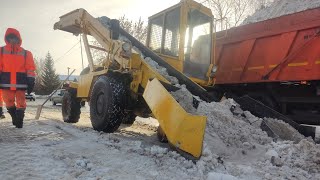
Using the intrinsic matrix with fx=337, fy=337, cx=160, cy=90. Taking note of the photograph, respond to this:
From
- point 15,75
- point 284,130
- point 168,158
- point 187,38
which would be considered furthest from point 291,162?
point 15,75

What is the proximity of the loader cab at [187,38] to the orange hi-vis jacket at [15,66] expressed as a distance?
2.42 m

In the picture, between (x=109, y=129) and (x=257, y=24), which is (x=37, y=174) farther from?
(x=257, y=24)

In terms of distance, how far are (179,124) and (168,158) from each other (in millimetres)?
417

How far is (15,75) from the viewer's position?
19.1ft

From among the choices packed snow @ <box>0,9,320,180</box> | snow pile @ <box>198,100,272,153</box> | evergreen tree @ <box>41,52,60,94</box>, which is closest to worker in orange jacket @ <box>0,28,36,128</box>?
packed snow @ <box>0,9,320,180</box>

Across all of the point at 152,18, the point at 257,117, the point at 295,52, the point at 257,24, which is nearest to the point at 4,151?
the point at 257,117

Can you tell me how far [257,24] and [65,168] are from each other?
6295 mm

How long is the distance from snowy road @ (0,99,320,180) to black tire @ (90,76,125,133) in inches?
27.2

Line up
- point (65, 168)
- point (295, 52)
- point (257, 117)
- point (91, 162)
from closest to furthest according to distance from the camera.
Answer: point (65, 168), point (91, 162), point (257, 117), point (295, 52)

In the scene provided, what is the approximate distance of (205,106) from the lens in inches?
175

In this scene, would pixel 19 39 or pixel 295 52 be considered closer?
pixel 19 39

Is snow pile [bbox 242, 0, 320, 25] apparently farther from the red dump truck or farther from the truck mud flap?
the truck mud flap

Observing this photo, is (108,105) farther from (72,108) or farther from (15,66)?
(72,108)

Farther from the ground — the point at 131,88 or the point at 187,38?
the point at 187,38
